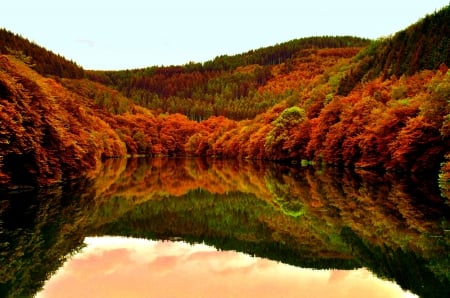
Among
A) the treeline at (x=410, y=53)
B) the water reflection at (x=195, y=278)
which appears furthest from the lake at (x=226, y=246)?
the treeline at (x=410, y=53)

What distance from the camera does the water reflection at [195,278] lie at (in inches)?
431

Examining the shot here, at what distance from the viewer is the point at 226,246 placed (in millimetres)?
16828

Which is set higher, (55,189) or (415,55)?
(415,55)

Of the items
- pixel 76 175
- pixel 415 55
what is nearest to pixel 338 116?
pixel 415 55

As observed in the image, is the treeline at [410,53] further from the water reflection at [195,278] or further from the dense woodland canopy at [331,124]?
the water reflection at [195,278]

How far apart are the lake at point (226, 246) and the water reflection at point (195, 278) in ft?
0.09

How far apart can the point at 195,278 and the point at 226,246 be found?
4354 mm

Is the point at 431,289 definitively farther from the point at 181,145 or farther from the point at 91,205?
the point at 181,145

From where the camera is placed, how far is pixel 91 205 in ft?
86.3

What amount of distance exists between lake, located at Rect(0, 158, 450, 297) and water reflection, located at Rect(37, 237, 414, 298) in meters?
0.03

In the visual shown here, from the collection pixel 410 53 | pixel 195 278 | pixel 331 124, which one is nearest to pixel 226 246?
pixel 195 278

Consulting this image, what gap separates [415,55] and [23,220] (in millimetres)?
83693

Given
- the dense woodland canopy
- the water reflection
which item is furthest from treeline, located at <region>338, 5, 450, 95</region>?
the water reflection

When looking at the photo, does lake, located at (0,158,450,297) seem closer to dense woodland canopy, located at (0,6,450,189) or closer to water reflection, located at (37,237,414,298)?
water reflection, located at (37,237,414,298)
